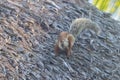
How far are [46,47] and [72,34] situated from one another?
49cm

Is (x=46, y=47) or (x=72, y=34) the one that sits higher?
(x=72, y=34)

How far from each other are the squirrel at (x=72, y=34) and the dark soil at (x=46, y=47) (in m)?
0.13

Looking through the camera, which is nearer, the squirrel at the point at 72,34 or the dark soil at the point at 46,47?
the dark soil at the point at 46,47

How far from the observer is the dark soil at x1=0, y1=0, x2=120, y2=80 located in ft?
20.0

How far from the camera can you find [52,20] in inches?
285

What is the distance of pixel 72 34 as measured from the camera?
688cm

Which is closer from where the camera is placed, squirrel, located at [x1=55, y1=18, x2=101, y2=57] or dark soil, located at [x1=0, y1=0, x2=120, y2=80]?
dark soil, located at [x1=0, y1=0, x2=120, y2=80]

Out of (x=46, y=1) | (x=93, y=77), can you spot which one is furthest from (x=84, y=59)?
(x=46, y=1)

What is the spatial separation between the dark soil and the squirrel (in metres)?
0.13

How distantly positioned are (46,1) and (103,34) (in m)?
1.09

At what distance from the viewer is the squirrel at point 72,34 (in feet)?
21.0

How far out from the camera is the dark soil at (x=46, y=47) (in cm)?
610

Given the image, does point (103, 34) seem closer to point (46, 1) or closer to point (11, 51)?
point (46, 1)

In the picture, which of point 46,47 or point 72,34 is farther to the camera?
point 72,34
